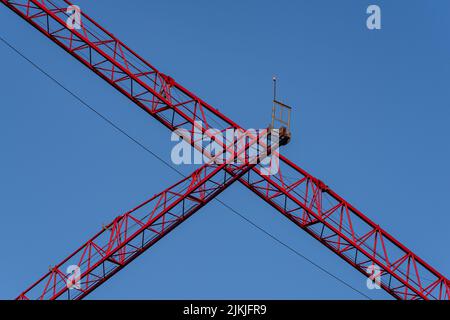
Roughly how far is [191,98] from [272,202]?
1024 cm

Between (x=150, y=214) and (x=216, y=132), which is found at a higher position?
(x=216, y=132)

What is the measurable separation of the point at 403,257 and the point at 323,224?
752cm

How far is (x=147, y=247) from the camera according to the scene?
83.4 meters
